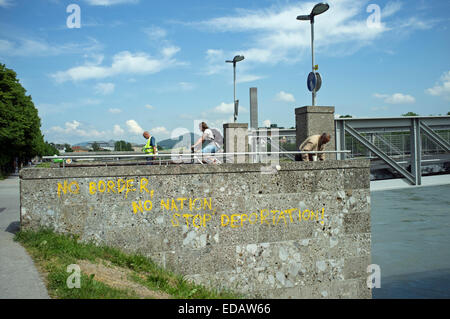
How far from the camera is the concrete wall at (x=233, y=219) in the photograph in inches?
275

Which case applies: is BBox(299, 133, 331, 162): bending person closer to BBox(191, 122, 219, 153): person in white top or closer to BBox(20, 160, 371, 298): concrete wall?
BBox(20, 160, 371, 298): concrete wall

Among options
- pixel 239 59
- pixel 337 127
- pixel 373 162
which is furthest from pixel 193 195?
pixel 373 162

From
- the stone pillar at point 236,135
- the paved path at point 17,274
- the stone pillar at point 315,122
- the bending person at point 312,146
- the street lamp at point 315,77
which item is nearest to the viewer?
the paved path at point 17,274

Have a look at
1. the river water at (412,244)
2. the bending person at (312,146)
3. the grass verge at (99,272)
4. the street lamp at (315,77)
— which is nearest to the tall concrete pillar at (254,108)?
the street lamp at (315,77)

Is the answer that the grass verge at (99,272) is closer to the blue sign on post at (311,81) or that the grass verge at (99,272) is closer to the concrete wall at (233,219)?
the concrete wall at (233,219)

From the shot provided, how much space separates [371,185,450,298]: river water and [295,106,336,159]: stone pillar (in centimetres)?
662

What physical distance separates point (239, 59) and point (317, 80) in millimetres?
7851

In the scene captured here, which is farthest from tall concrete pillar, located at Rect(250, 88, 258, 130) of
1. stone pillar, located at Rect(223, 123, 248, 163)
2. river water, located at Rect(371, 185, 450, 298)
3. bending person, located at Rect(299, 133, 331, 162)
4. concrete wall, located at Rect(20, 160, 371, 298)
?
river water, located at Rect(371, 185, 450, 298)

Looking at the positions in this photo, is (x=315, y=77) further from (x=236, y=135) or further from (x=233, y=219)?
(x=233, y=219)

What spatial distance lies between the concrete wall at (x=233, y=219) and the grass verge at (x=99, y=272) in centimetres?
30

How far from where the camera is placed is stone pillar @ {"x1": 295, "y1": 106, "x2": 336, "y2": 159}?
10266mm

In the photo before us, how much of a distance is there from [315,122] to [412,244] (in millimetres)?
13007
